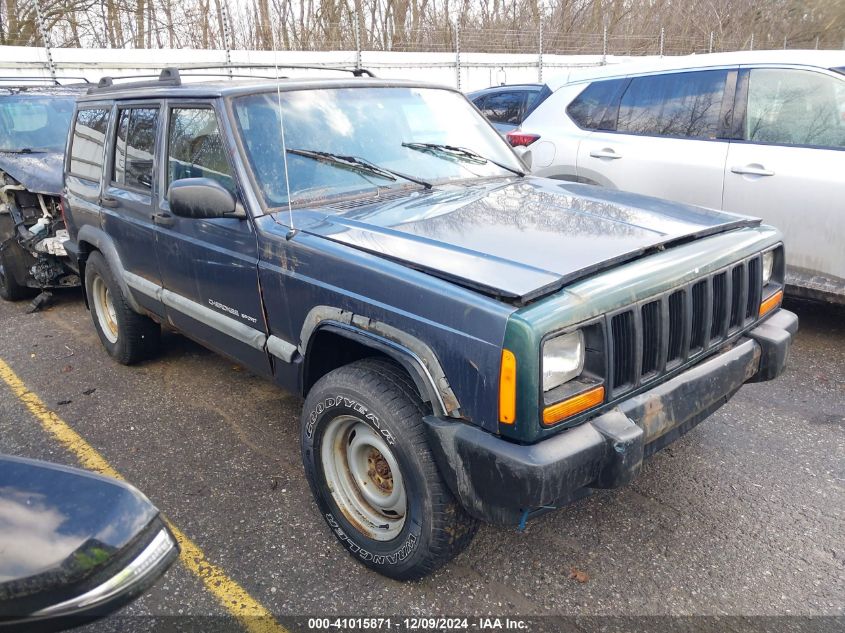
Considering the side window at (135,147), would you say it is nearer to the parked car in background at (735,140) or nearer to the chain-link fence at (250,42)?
the parked car in background at (735,140)

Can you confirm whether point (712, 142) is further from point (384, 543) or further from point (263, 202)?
point (384, 543)

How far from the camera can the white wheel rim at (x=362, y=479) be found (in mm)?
2590

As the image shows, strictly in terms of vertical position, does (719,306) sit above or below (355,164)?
below

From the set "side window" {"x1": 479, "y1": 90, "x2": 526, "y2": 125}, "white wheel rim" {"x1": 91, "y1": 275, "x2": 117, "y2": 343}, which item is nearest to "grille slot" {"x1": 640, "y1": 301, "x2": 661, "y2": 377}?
"white wheel rim" {"x1": 91, "y1": 275, "x2": 117, "y2": 343}

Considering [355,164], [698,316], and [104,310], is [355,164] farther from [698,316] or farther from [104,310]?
[104,310]

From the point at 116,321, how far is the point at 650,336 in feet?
12.6

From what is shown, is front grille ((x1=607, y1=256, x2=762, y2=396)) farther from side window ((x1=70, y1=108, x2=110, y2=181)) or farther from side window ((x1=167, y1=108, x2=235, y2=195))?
side window ((x1=70, y1=108, x2=110, y2=181))

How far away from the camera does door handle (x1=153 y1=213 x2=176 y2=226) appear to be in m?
3.52

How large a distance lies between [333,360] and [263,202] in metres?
0.79

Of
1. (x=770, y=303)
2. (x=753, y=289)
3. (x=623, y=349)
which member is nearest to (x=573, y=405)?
(x=623, y=349)

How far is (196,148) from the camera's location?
133 inches

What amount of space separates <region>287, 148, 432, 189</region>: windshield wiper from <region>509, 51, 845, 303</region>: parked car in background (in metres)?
1.34

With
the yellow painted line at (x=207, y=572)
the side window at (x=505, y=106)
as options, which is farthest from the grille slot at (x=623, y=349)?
the side window at (x=505, y=106)

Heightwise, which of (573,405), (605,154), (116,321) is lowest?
(116,321)
